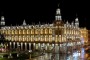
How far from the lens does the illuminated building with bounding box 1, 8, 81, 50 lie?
81.5 m

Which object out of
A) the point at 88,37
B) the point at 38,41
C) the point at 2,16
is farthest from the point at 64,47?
the point at 88,37

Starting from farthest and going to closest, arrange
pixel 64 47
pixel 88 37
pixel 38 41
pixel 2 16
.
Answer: pixel 88 37
pixel 2 16
pixel 38 41
pixel 64 47

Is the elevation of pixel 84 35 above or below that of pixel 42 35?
below

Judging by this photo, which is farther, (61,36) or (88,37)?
(88,37)

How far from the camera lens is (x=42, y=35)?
85.8 m

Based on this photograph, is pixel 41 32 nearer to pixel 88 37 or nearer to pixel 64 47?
pixel 64 47

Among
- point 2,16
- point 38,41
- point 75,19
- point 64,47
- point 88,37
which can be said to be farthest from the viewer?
point 88,37

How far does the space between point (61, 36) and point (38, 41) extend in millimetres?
8990

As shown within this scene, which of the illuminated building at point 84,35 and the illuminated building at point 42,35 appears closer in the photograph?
the illuminated building at point 42,35

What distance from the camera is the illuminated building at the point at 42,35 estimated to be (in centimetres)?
8150

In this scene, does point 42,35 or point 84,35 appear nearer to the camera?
point 42,35

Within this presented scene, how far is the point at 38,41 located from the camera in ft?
283

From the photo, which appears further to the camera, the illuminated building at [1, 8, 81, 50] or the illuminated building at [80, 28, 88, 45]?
the illuminated building at [80, 28, 88, 45]

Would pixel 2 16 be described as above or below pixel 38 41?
above
